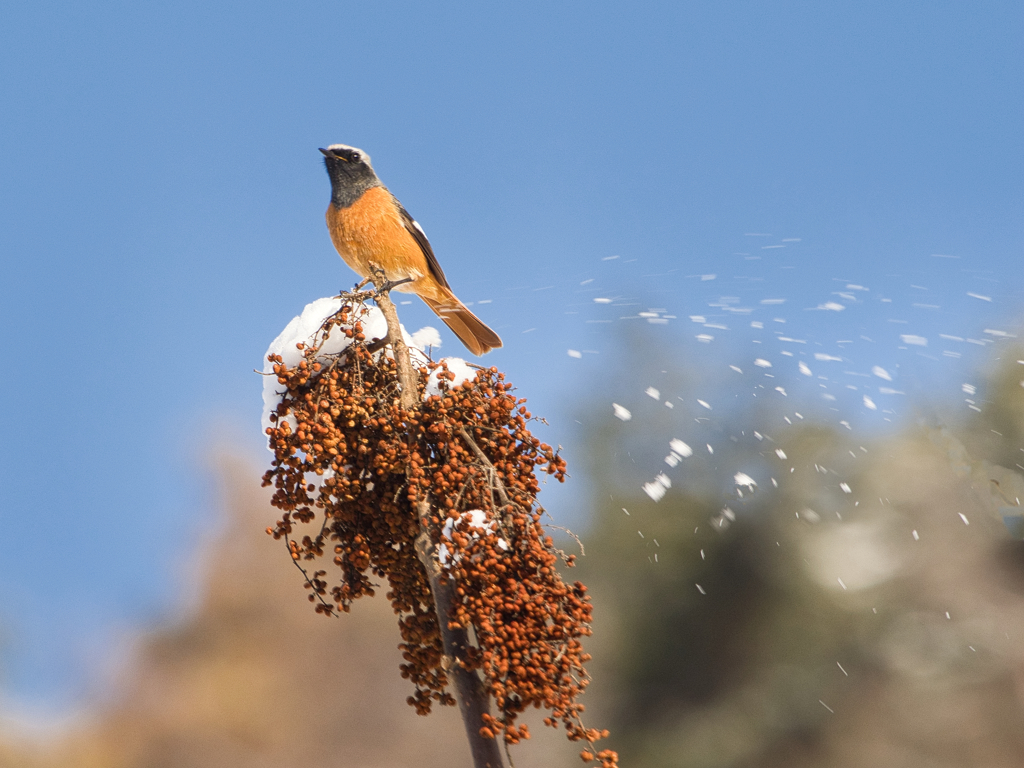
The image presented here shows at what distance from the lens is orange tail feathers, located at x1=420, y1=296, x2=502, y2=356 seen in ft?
14.0

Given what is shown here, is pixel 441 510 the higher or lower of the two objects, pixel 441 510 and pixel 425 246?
the lower

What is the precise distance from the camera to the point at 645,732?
14.9 metres

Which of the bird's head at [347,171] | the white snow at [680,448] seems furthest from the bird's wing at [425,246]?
the white snow at [680,448]

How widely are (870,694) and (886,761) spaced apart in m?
1.10

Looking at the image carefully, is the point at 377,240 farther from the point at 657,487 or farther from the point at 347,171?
the point at 657,487

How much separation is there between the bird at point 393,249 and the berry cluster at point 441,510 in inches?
47.6

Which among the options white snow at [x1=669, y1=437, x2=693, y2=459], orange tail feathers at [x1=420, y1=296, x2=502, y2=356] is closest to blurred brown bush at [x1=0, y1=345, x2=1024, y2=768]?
white snow at [x1=669, y1=437, x2=693, y2=459]

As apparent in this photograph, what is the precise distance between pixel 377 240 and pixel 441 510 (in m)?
1.91

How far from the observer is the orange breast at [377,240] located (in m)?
4.27

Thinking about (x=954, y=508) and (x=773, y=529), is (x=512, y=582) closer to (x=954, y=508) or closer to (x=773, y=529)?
(x=773, y=529)

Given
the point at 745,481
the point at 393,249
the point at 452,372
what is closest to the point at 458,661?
the point at 452,372

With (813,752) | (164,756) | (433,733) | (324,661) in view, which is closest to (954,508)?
(813,752)

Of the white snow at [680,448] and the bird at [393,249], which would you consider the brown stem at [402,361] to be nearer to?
the bird at [393,249]

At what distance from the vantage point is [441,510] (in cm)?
276
